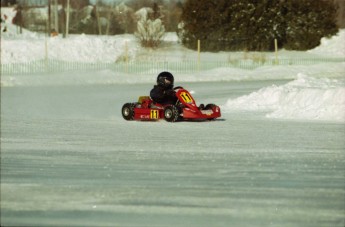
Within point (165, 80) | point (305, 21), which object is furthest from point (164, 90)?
point (305, 21)

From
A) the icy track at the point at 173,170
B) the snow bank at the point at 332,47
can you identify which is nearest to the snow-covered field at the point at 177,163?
the icy track at the point at 173,170

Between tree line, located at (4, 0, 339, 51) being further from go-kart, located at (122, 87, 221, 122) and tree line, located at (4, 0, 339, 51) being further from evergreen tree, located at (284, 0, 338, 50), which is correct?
go-kart, located at (122, 87, 221, 122)

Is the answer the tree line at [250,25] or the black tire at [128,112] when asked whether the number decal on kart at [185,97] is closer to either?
the black tire at [128,112]

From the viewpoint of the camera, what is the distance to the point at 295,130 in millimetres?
15188

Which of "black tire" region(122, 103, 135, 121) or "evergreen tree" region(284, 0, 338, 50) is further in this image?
"evergreen tree" region(284, 0, 338, 50)

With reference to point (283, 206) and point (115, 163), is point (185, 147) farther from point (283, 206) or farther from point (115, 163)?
point (283, 206)

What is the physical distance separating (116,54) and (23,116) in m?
31.4

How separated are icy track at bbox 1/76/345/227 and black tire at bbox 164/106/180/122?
18 cm

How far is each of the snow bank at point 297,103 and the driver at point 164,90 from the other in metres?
2.02

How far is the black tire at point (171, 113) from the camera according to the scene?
16931 mm

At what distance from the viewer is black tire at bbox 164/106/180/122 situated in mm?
16931

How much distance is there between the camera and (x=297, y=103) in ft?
61.0

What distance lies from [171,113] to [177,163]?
5914 mm

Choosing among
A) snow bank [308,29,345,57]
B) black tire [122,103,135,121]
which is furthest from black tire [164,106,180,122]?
snow bank [308,29,345,57]
